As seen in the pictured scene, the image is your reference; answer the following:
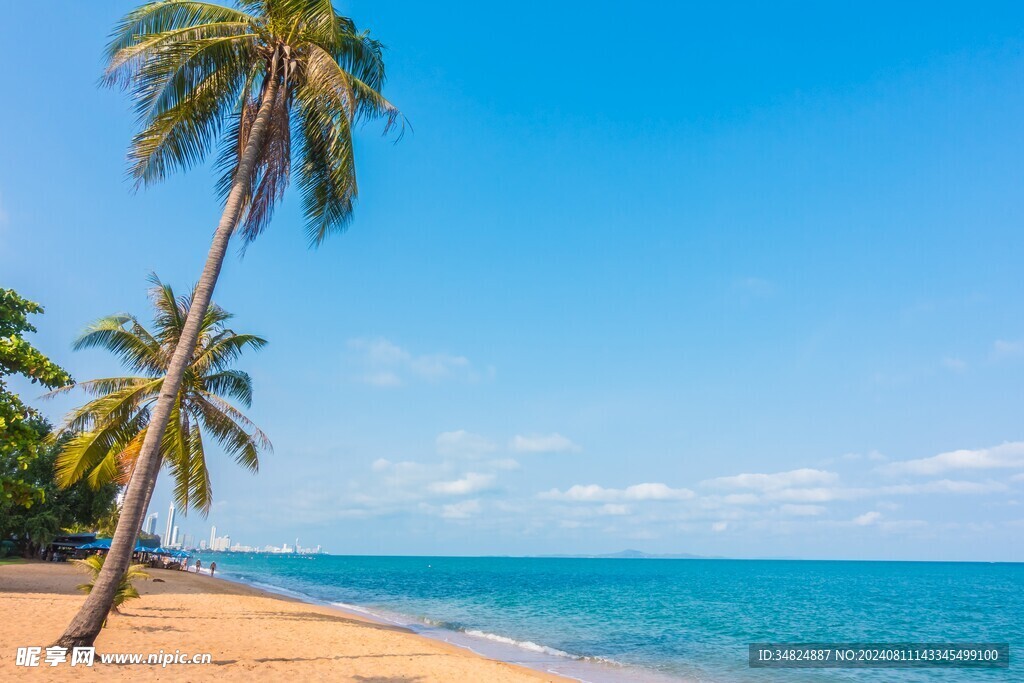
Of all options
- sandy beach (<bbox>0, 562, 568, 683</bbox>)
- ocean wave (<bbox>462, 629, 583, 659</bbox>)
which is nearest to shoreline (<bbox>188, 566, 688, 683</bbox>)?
ocean wave (<bbox>462, 629, 583, 659</bbox>)

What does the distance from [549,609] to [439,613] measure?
29.2ft

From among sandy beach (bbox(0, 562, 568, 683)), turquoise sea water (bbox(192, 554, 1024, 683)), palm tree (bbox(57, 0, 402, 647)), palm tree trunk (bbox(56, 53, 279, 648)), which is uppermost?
palm tree (bbox(57, 0, 402, 647))

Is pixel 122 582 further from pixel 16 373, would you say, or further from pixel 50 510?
pixel 50 510

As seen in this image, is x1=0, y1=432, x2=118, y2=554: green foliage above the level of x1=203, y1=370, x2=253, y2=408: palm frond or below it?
below

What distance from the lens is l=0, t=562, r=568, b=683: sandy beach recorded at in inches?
421

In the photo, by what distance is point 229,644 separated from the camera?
13977 millimetres

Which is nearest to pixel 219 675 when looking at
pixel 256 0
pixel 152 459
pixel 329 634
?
pixel 152 459

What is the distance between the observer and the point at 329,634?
58.4 feet

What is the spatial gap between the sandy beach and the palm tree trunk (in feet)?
2.49

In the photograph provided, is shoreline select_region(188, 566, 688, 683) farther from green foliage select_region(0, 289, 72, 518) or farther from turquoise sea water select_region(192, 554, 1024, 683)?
green foliage select_region(0, 289, 72, 518)

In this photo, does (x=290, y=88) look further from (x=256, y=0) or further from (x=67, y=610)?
(x=67, y=610)

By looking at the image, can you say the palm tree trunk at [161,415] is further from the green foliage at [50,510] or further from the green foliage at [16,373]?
the green foliage at [50,510]

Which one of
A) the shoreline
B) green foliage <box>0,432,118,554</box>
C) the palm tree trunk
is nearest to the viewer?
the palm tree trunk

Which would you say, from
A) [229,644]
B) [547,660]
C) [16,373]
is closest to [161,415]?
[16,373]
